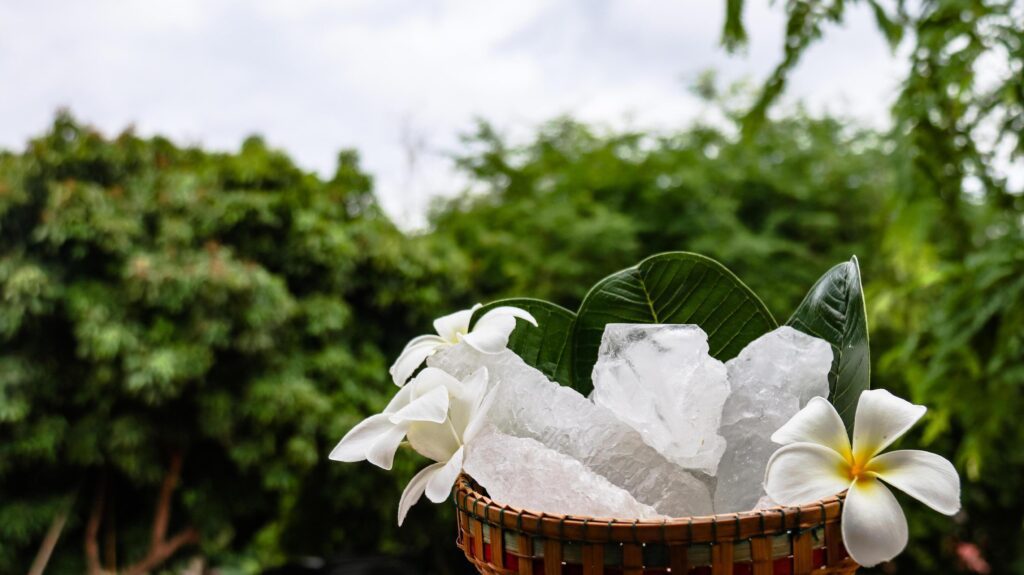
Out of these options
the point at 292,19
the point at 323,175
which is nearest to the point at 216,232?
the point at 323,175

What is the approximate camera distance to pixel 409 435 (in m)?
0.52

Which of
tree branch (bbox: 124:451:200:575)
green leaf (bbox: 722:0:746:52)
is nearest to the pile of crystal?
green leaf (bbox: 722:0:746:52)

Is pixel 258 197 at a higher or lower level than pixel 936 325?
higher

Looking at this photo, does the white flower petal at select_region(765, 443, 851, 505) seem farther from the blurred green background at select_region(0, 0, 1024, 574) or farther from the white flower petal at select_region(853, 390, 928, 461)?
the blurred green background at select_region(0, 0, 1024, 574)

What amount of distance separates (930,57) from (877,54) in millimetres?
647

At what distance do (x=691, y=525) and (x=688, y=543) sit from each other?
12 mm

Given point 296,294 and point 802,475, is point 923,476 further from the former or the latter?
point 296,294

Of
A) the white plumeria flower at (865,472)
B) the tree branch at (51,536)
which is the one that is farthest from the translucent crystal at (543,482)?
the tree branch at (51,536)

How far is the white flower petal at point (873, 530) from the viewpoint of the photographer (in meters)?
0.40

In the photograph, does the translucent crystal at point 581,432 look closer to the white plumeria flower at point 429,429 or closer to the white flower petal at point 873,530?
the white plumeria flower at point 429,429

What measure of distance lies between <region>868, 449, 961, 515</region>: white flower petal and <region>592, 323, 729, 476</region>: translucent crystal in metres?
0.11

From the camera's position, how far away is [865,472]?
1.44 feet

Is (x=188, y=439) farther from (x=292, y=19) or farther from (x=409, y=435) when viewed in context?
(x=409, y=435)

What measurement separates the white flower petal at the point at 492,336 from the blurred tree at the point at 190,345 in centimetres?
218
